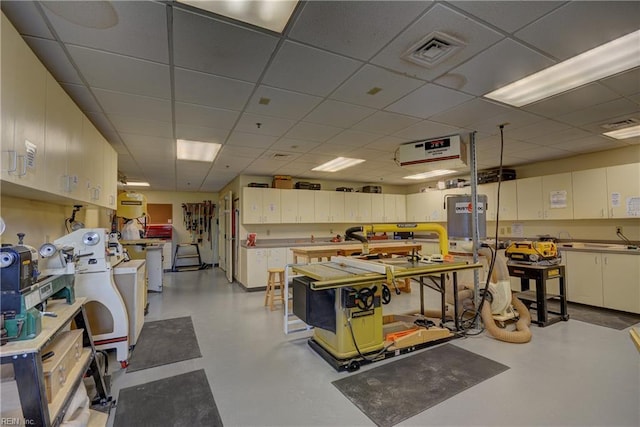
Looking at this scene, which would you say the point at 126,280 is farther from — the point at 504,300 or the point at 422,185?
the point at 422,185

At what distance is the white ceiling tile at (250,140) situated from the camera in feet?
12.7

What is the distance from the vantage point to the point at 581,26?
5.98ft

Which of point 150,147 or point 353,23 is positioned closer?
point 353,23

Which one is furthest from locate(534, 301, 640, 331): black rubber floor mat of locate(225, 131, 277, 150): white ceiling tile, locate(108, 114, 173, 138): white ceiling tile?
locate(108, 114, 173, 138): white ceiling tile

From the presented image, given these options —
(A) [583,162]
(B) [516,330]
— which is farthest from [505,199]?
(B) [516,330]

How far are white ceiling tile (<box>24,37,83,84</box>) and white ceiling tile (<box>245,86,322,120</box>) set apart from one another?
1.35 meters

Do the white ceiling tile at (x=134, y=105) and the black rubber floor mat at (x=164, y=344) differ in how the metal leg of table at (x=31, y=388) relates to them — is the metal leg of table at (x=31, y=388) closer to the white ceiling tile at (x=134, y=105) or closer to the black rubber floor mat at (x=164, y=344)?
the black rubber floor mat at (x=164, y=344)

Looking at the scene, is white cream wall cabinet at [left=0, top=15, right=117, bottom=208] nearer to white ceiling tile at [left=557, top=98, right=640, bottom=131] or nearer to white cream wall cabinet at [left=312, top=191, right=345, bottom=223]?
white cream wall cabinet at [left=312, top=191, right=345, bottom=223]

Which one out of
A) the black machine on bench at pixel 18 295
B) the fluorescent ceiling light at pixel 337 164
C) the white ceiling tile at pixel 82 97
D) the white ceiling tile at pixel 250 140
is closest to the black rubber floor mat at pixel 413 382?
the black machine on bench at pixel 18 295

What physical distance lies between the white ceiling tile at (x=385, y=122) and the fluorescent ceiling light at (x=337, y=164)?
1.60 m

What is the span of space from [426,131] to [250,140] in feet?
7.72

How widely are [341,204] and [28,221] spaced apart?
5.65 meters

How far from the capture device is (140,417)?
211 centimetres

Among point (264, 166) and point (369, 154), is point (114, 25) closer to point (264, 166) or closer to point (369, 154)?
point (369, 154)
